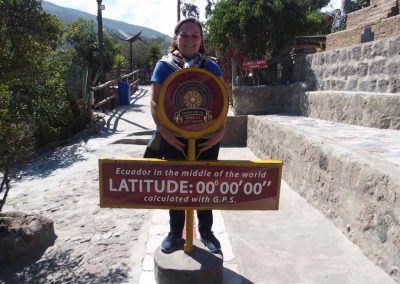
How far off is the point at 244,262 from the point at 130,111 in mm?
10359

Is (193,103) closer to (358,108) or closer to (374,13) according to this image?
(358,108)

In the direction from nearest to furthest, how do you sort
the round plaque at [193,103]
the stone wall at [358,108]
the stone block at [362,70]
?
the round plaque at [193,103] → the stone wall at [358,108] → the stone block at [362,70]

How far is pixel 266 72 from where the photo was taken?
9.20 metres

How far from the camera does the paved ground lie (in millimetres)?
2824

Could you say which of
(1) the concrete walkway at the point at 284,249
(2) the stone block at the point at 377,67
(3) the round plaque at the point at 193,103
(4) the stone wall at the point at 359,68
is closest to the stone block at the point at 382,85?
(4) the stone wall at the point at 359,68

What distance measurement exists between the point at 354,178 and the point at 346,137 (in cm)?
126

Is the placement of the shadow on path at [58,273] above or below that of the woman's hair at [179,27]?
below

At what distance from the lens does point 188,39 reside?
2510mm

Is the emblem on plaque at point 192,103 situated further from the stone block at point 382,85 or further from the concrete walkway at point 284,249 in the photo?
the stone block at point 382,85

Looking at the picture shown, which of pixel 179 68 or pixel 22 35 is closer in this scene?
pixel 179 68

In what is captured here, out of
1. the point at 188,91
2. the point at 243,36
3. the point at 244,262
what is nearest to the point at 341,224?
the point at 244,262

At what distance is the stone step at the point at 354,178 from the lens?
2.62 metres

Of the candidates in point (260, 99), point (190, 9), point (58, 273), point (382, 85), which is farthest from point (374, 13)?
point (190, 9)

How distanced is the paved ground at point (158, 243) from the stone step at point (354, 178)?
0.44 feet
